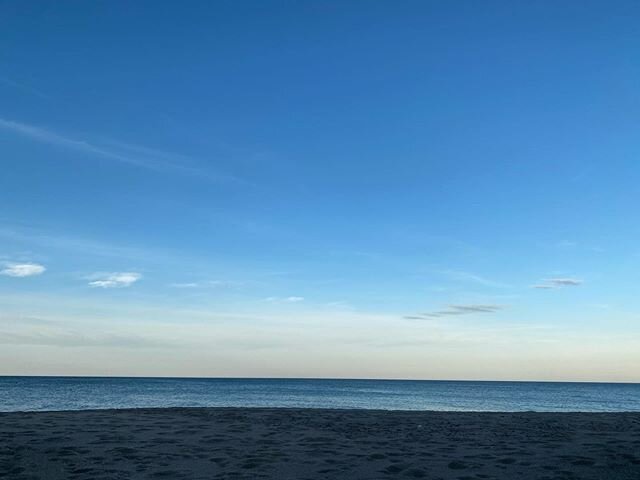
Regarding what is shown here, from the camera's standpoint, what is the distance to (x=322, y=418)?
1962 cm

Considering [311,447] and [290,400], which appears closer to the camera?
[311,447]

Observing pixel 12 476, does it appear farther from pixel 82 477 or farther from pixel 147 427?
pixel 147 427

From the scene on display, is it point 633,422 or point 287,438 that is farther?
point 633,422

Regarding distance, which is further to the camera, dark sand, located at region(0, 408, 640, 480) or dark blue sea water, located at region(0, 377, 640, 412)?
dark blue sea water, located at region(0, 377, 640, 412)

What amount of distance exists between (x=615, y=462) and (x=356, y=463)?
5090 millimetres

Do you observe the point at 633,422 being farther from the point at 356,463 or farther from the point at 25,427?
the point at 25,427

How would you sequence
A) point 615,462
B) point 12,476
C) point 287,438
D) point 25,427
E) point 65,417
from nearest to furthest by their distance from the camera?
point 12,476, point 615,462, point 287,438, point 25,427, point 65,417

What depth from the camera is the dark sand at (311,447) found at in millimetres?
10391

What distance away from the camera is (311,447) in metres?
13.1

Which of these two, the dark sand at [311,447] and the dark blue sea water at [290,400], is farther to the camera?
the dark blue sea water at [290,400]

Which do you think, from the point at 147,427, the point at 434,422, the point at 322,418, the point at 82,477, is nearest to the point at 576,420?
the point at 434,422

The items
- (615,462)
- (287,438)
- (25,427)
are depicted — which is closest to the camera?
(615,462)

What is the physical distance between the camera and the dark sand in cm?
1039

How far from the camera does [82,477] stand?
9.84 m
